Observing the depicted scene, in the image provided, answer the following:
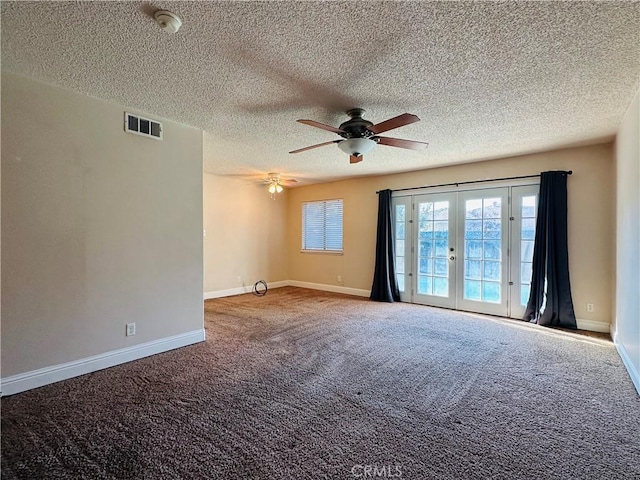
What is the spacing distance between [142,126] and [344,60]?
2228 mm

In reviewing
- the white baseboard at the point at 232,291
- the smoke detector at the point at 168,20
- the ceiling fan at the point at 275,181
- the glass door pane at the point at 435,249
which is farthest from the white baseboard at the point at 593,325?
the white baseboard at the point at 232,291

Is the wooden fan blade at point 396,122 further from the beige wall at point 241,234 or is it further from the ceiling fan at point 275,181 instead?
the beige wall at point 241,234

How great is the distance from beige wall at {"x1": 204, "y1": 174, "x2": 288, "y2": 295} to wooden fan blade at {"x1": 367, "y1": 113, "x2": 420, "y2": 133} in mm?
4307

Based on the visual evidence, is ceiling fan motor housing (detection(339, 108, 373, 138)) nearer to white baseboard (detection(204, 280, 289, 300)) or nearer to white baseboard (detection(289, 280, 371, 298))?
white baseboard (detection(289, 280, 371, 298))

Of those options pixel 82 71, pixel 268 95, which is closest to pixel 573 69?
pixel 268 95

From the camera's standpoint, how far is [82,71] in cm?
243

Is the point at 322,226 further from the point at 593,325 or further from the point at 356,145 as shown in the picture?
the point at 593,325

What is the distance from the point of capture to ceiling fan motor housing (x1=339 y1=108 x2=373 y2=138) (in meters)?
3.06

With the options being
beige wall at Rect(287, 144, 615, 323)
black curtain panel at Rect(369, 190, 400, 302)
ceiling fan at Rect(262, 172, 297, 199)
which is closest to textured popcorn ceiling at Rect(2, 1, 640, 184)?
beige wall at Rect(287, 144, 615, 323)

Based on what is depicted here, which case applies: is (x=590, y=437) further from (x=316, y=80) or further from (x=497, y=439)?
(x=316, y=80)

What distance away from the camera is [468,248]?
17.2 ft

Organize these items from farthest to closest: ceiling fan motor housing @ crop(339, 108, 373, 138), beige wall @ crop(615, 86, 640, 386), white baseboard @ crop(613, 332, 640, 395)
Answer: ceiling fan motor housing @ crop(339, 108, 373, 138), beige wall @ crop(615, 86, 640, 386), white baseboard @ crop(613, 332, 640, 395)

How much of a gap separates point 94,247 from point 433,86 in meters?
3.34

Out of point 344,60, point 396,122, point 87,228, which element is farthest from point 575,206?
point 87,228
